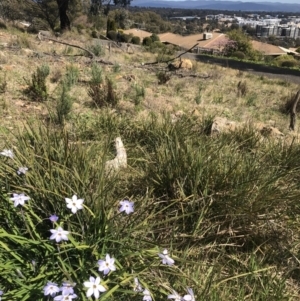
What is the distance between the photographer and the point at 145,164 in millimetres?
2871

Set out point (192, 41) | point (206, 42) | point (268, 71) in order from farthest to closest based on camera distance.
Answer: point (192, 41) < point (206, 42) < point (268, 71)

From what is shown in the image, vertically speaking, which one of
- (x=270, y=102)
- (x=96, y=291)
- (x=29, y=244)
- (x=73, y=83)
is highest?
(x=96, y=291)

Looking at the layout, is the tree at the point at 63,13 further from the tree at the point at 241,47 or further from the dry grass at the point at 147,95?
the tree at the point at 241,47

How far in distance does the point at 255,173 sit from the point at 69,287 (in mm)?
1578

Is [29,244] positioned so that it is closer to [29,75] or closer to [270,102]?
[29,75]

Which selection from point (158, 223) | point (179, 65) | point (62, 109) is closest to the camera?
point (158, 223)

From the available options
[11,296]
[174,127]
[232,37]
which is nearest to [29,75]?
[174,127]

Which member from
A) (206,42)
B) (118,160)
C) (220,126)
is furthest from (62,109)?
(206,42)

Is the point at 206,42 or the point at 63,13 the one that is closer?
the point at 63,13

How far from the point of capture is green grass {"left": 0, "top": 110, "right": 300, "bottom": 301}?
1623 mm

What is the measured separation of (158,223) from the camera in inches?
71.6

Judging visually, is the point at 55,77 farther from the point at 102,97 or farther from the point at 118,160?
the point at 118,160

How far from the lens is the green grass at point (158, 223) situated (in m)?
1.62

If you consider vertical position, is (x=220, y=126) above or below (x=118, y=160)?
below
